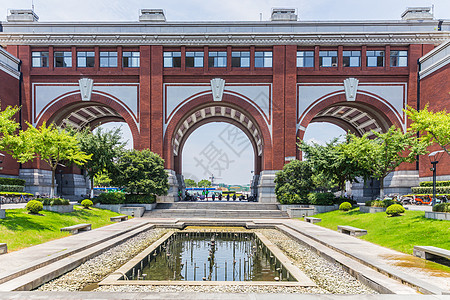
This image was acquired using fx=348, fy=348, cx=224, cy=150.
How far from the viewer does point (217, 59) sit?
3319 cm

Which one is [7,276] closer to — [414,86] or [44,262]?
[44,262]

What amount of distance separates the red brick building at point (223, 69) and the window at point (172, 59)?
0.10m

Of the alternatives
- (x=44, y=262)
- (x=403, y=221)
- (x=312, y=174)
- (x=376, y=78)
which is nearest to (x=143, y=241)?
(x=44, y=262)

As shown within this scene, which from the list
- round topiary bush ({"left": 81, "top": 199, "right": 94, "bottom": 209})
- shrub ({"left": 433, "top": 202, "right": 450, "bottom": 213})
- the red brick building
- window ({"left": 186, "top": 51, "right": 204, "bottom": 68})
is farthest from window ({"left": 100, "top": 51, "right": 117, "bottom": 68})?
shrub ({"left": 433, "top": 202, "right": 450, "bottom": 213})

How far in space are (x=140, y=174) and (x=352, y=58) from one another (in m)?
22.1

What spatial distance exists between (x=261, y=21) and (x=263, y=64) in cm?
401

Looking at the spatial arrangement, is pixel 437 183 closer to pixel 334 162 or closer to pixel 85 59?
pixel 334 162

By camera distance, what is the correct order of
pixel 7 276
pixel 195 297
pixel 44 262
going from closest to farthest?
1. pixel 195 297
2. pixel 7 276
3. pixel 44 262

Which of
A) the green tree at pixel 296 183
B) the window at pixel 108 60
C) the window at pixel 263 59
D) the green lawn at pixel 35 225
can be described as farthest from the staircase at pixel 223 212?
the window at pixel 108 60

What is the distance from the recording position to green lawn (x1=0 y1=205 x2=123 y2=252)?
13.7m

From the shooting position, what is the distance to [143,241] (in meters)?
Answer: 16.1

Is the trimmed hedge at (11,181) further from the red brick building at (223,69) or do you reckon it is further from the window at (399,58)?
the window at (399,58)

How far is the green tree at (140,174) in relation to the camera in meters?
27.9

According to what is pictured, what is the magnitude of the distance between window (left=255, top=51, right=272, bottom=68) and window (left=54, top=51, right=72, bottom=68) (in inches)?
696
